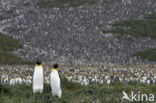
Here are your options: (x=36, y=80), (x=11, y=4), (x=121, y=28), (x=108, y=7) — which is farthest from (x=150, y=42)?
(x=36, y=80)

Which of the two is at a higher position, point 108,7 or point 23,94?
point 108,7

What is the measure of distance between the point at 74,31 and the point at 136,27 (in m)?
10.8

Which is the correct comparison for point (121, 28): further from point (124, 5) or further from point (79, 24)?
point (124, 5)

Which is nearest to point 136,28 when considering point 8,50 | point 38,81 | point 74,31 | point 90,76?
point 74,31

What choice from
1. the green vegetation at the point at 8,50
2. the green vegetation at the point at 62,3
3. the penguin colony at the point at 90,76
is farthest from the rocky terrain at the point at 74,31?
the penguin colony at the point at 90,76

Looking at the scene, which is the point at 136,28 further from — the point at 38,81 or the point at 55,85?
the point at 55,85

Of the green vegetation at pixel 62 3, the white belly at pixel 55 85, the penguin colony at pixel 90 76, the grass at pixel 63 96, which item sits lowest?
the penguin colony at pixel 90 76

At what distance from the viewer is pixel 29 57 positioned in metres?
51.8

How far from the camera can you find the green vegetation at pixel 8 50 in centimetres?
4698

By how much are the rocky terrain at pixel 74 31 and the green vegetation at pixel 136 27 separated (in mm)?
1949

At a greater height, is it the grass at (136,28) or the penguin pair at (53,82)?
the grass at (136,28)

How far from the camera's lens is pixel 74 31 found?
215 ft

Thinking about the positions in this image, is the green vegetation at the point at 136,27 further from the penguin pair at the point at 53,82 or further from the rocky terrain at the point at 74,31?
the penguin pair at the point at 53,82

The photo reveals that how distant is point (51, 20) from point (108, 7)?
1279 centimetres
